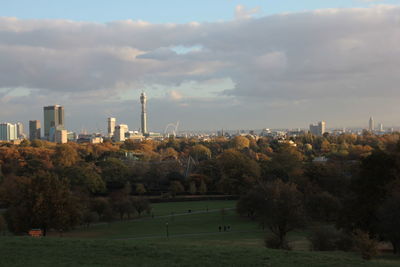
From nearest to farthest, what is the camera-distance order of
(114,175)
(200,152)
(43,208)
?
(43,208), (114,175), (200,152)

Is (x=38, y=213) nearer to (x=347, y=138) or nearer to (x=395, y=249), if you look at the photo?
(x=395, y=249)

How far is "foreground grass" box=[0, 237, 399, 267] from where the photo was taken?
1467 cm

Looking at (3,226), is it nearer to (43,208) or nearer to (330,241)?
(43,208)

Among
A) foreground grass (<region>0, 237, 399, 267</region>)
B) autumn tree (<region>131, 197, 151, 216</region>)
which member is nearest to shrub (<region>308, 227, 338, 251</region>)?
foreground grass (<region>0, 237, 399, 267</region>)

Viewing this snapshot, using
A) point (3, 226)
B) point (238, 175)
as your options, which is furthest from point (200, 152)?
point (3, 226)

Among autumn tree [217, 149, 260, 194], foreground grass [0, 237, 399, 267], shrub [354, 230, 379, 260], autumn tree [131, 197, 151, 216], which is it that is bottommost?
autumn tree [131, 197, 151, 216]

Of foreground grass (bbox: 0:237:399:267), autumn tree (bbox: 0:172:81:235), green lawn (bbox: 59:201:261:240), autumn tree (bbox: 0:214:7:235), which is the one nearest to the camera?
foreground grass (bbox: 0:237:399:267)

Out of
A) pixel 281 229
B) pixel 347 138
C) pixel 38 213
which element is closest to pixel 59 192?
pixel 38 213

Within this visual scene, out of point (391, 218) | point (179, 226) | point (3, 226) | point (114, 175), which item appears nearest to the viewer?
point (391, 218)

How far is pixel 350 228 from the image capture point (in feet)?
90.7

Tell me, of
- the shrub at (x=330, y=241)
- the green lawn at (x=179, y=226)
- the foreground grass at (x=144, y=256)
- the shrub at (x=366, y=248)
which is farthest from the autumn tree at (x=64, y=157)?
the shrub at (x=366, y=248)

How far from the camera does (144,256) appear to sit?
Result: 15.9m

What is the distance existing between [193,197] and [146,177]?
37.9ft

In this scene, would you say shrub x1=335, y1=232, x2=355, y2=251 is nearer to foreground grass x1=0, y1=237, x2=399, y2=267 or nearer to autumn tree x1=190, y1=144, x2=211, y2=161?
foreground grass x1=0, y1=237, x2=399, y2=267
